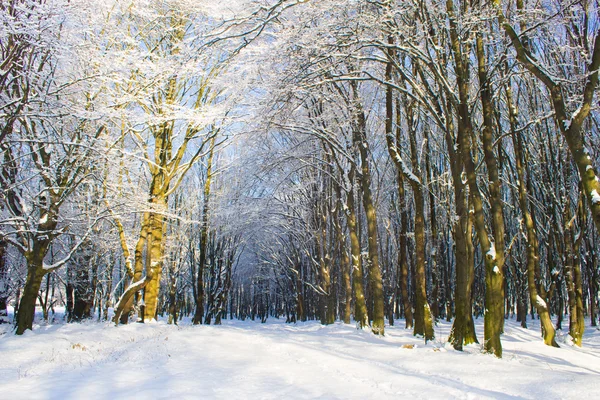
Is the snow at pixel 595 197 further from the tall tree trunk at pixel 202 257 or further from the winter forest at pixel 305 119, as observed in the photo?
the tall tree trunk at pixel 202 257

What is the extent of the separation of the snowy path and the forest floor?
1 centimetres

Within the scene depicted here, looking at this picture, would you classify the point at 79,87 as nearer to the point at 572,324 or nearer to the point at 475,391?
the point at 475,391

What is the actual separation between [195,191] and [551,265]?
22.7 meters

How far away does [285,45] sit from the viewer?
8.30 metres

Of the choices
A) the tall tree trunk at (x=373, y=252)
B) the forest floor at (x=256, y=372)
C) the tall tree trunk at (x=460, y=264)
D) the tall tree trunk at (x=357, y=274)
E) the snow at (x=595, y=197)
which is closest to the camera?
the forest floor at (x=256, y=372)

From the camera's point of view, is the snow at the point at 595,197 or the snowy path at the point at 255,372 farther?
the snow at the point at 595,197

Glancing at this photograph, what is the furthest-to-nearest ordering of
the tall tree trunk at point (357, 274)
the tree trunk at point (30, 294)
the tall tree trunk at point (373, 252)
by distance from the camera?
the tall tree trunk at point (357, 274)
the tall tree trunk at point (373, 252)
the tree trunk at point (30, 294)

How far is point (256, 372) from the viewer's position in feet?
20.2

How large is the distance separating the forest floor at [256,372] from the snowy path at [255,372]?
0.01m

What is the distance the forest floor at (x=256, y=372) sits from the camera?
4.98 m

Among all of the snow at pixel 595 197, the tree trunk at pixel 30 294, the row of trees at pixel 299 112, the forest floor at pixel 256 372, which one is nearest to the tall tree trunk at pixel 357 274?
the row of trees at pixel 299 112

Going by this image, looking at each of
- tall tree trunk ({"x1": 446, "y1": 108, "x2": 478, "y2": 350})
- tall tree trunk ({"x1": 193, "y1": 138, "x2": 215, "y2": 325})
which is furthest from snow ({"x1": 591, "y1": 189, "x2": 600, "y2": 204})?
tall tree trunk ({"x1": 193, "y1": 138, "x2": 215, "y2": 325})

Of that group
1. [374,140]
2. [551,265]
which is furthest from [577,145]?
[374,140]

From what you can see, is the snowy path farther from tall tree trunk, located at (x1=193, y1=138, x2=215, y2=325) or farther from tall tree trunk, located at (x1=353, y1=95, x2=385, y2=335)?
tall tree trunk, located at (x1=193, y1=138, x2=215, y2=325)
